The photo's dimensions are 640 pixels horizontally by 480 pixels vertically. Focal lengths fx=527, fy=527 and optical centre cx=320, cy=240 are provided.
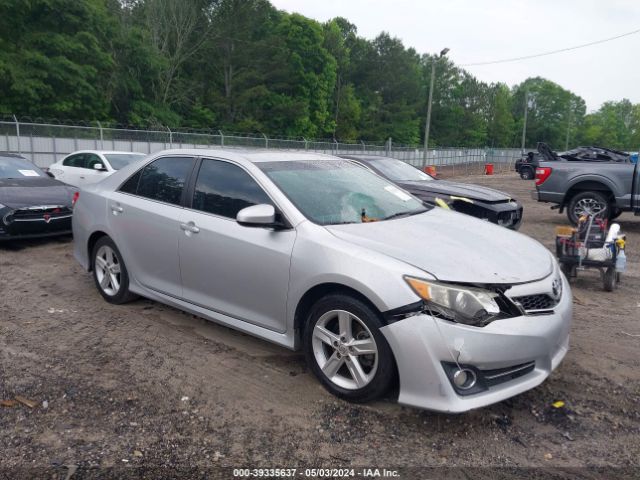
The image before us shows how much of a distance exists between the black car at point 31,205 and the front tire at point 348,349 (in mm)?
5884

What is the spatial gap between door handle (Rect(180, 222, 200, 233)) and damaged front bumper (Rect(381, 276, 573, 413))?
73.3 inches

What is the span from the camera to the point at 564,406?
337 cm

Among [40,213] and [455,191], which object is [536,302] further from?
[40,213]

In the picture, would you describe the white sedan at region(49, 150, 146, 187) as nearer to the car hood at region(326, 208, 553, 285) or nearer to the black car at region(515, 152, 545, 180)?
the car hood at region(326, 208, 553, 285)

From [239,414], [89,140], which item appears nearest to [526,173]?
Result: [89,140]

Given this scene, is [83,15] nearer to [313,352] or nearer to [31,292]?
[31,292]

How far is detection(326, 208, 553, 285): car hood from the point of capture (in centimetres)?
314

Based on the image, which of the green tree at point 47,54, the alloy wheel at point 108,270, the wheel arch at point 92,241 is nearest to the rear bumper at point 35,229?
the wheel arch at point 92,241

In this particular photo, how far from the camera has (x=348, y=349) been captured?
10.7 feet

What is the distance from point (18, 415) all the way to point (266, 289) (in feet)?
5.54

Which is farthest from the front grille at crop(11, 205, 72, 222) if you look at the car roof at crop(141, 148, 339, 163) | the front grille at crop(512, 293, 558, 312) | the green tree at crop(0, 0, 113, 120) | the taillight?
the green tree at crop(0, 0, 113, 120)

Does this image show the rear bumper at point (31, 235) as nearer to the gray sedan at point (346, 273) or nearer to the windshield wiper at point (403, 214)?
the gray sedan at point (346, 273)

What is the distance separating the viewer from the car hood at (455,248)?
3137 millimetres

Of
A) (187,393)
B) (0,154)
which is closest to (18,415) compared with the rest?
(187,393)
